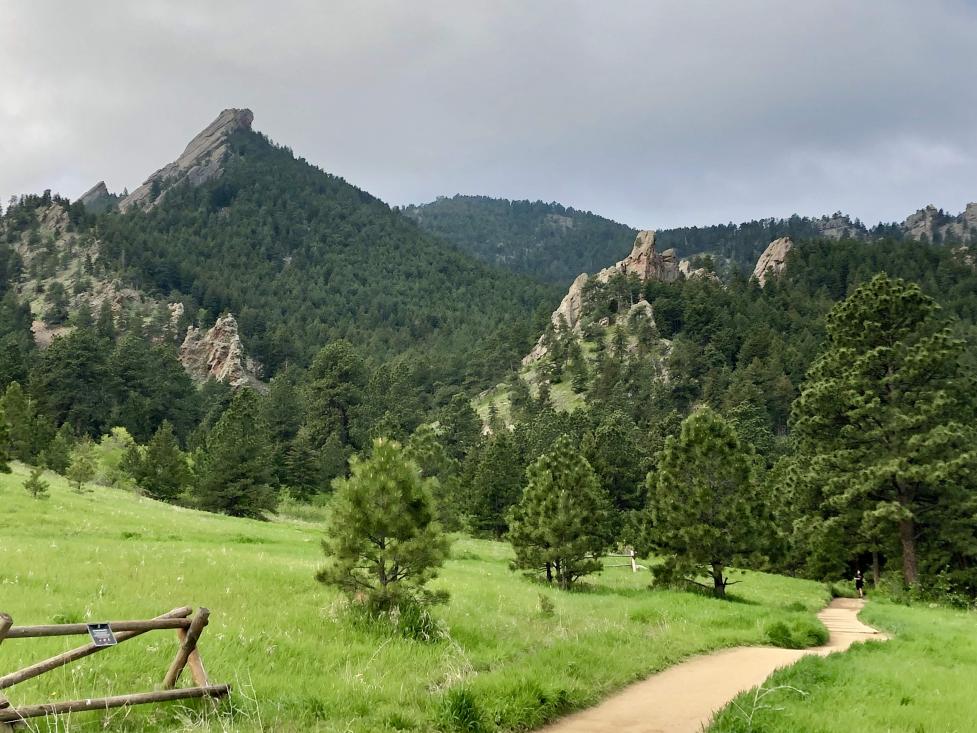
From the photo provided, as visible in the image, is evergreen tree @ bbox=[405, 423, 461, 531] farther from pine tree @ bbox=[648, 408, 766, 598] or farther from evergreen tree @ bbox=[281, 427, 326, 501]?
pine tree @ bbox=[648, 408, 766, 598]

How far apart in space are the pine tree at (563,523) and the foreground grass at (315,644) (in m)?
4.57

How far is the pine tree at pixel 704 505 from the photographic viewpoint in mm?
26188

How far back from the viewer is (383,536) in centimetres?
1382

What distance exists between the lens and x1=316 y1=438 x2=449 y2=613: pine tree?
1343cm

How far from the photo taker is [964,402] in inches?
1361

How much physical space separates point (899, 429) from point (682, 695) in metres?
29.2

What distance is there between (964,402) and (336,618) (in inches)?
1394

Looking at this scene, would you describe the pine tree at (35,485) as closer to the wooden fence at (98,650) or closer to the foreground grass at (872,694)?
the wooden fence at (98,650)

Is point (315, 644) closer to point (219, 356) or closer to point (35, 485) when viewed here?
point (35, 485)

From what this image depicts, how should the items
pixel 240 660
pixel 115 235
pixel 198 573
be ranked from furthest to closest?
pixel 115 235
pixel 198 573
pixel 240 660

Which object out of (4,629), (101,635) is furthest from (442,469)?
(4,629)

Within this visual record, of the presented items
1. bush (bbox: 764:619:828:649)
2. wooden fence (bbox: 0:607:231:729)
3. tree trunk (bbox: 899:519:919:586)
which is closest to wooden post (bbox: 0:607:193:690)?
wooden fence (bbox: 0:607:231:729)

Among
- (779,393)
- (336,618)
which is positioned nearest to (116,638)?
(336,618)

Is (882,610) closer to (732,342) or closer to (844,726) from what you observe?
(844,726)
